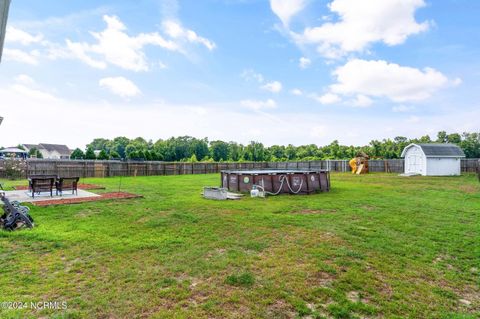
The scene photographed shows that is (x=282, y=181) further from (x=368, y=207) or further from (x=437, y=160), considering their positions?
(x=437, y=160)

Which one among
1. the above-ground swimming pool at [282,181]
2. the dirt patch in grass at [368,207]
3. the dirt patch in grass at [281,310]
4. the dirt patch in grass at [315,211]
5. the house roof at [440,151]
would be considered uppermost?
the house roof at [440,151]

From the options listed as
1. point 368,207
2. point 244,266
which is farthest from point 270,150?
point 244,266

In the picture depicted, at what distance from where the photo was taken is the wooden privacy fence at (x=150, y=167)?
20719mm

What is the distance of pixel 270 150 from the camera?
60.1 m

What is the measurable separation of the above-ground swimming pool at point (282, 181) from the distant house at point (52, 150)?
67137 mm

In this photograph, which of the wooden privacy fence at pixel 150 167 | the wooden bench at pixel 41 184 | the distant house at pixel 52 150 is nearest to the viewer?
the wooden bench at pixel 41 184

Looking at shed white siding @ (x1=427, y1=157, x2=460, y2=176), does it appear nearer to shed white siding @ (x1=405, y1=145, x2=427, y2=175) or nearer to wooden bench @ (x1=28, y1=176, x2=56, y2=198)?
shed white siding @ (x1=405, y1=145, x2=427, y2=175)

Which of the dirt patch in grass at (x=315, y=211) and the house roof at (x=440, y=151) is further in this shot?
the house roof at (x=440, y=151)

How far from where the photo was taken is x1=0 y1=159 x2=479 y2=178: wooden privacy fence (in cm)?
2072

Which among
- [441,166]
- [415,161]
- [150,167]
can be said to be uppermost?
[415,161]

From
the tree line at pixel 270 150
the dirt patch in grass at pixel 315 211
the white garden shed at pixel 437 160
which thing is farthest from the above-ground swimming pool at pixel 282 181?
the tree line at pixel 270 150

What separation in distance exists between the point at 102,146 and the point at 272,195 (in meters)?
97.0

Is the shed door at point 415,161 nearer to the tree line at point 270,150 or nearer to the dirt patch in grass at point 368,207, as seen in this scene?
the tree line at point 270,150

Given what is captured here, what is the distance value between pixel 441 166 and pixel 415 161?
2.03m
